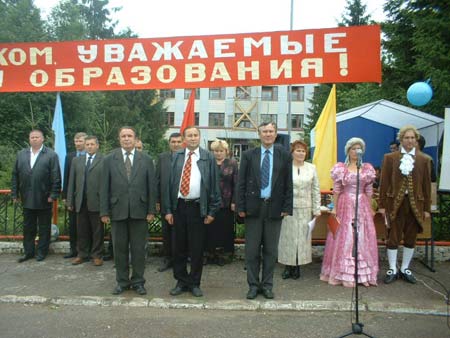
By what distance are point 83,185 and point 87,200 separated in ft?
0.79

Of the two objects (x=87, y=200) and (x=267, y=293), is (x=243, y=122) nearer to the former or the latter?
(x=87, y=200)

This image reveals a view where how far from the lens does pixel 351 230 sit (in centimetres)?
514

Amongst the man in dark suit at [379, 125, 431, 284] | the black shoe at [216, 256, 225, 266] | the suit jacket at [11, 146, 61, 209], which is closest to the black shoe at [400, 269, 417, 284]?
the man in dark suit at [379, 125, 431, 284]

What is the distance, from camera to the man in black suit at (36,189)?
6125mm

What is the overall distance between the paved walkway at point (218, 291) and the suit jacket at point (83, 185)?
947 millimetres

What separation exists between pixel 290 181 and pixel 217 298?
1.62 m

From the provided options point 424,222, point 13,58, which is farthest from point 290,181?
point 13,58

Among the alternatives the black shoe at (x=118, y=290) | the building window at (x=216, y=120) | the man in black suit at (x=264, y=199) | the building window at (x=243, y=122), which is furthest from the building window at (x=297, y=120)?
the black shoe at (x=118, y=290)

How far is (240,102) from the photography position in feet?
132

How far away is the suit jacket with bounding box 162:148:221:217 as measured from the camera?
4.65m

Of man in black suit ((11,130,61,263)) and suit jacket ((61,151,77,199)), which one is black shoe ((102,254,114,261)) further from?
suit jacket ((61,151,77,199))

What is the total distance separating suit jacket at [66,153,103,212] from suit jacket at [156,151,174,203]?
1.22 meters

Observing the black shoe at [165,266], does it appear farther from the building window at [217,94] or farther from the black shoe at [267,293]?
the building window at [217,94]

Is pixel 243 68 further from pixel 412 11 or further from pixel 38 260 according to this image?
pixel 412 11
